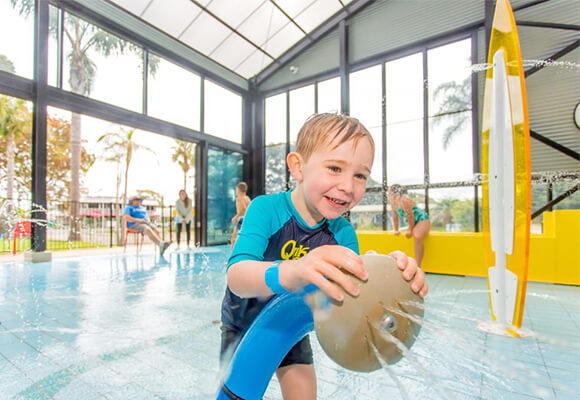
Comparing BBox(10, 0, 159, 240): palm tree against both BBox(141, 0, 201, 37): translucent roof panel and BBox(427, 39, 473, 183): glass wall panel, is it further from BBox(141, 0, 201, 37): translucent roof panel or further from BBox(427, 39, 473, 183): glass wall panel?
BBox(427, 39, 473, 183): glass wall panel

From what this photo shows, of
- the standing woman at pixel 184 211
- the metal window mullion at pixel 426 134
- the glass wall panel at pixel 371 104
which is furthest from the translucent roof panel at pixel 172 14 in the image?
the metal window mullion at pixel 426 134

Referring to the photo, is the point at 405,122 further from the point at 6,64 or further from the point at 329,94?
the point at 6,64

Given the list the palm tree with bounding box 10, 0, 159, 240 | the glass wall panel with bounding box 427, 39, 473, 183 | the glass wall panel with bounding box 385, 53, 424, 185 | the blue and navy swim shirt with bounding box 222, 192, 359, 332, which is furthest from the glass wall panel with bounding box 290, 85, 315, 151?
the blue and navy swim shirt with bounding box 222, 192, 359, 332

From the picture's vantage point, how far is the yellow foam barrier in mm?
4004

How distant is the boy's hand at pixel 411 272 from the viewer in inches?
22.5

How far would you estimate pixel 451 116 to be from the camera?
282 inches

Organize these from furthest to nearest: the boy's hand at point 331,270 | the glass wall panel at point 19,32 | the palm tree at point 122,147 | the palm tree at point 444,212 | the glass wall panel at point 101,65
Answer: the palm tree at point 122,147
the palm tree at point 444,212
the glass wall panel at point 101,65
the glass wall panel at point 19,32
the boy's hand at point 331,270

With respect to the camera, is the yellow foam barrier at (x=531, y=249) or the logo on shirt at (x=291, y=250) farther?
the yellow foam barrier at (x=531, y=249)

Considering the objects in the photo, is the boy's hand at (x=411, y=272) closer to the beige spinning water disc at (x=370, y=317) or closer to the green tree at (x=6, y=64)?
the beige spinning water disc at (x=370, y=317)

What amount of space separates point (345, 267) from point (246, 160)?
10.4 m

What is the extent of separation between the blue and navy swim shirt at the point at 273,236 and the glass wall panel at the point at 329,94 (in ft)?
27.4

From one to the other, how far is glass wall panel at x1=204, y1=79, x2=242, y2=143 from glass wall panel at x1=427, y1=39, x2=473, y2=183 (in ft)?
19.8

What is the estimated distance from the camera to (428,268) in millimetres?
4961

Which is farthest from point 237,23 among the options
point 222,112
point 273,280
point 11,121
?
point 11,121
